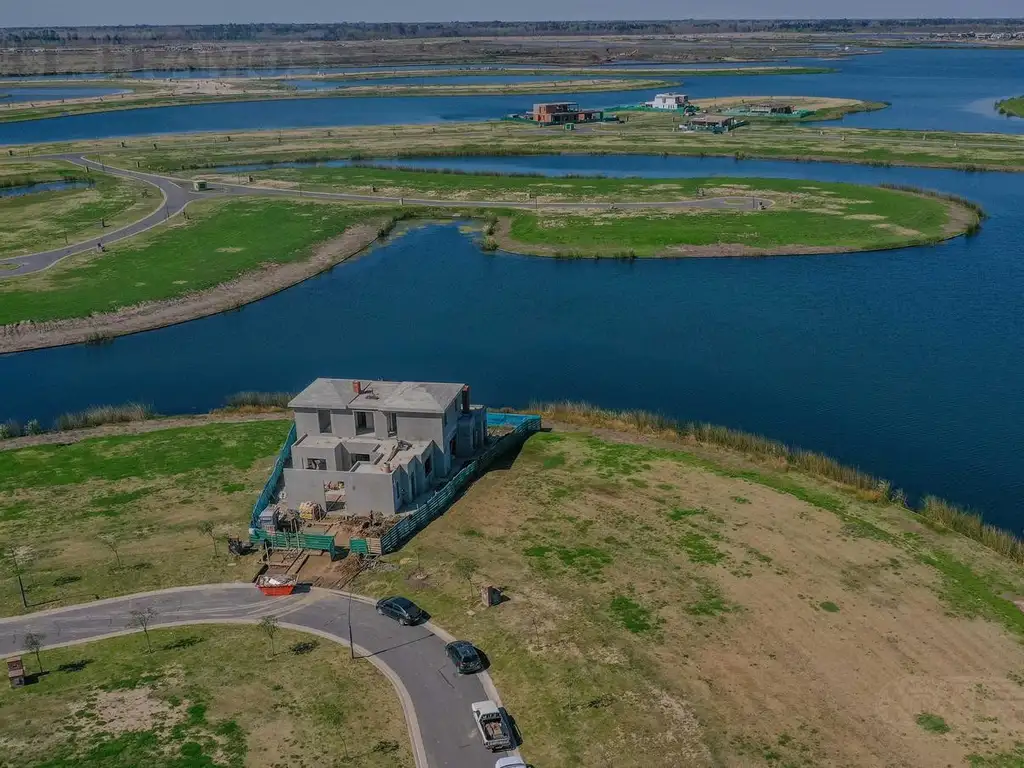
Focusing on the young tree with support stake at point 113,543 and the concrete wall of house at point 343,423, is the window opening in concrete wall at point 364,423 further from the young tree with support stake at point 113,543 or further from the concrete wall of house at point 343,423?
the young tree with support stake at point 113,543

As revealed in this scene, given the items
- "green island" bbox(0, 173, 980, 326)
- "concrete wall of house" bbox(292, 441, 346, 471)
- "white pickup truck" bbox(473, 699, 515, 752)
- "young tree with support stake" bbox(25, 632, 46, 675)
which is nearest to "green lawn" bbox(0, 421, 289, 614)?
"young tree with support stake" bbox(25, 632, 46, 675)

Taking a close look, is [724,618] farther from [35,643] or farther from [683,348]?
[683,348]

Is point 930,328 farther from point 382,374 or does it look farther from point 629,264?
point 382,374

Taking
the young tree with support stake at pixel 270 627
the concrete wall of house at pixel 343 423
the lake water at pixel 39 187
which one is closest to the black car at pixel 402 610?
the young tree with support stake at pixel 270 627

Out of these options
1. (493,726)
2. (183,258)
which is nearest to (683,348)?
(493,726)

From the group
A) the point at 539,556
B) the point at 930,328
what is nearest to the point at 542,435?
the point at 539,556
